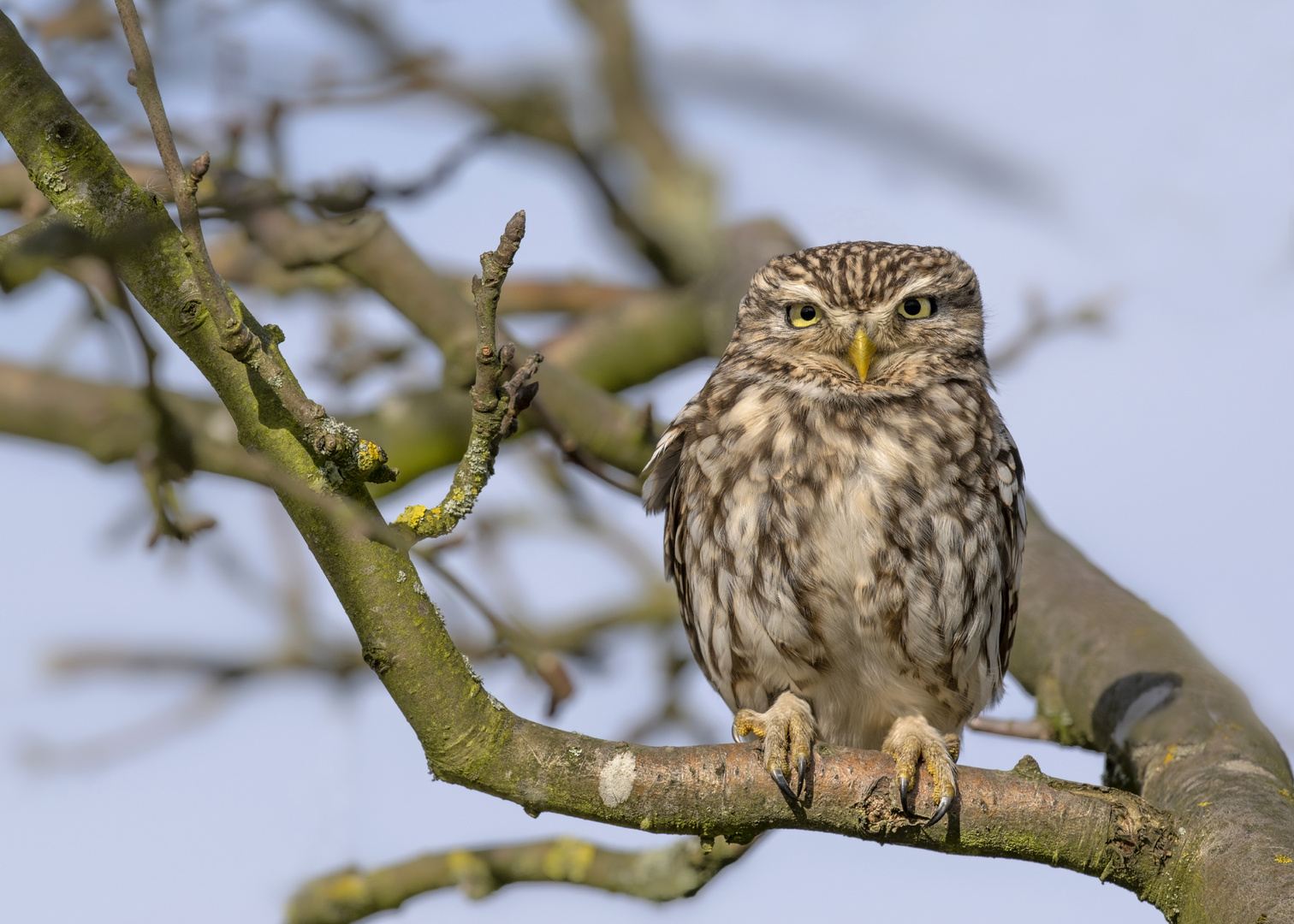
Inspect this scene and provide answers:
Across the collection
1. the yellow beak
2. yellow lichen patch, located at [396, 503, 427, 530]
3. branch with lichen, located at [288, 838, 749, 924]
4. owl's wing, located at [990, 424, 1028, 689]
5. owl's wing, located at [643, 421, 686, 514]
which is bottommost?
branch with lichen, located at [288, 838, 749, 924]

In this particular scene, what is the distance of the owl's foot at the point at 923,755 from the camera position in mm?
2713

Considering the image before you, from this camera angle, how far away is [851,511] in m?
3.34

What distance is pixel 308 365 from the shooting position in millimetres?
4992

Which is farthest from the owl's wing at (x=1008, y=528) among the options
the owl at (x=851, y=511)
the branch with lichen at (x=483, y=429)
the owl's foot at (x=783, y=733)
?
A: the branch with lichen at (x=483, y=429)

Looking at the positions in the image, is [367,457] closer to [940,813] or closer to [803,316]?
[940,813]

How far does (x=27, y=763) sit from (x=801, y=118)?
417 cm

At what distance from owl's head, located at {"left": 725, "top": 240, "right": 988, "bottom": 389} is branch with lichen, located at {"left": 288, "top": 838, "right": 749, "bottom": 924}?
1.45 meters

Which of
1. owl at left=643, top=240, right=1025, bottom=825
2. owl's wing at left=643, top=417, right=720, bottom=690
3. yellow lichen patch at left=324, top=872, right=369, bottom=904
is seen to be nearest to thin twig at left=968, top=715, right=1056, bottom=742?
owl at left=643, top=240, right=1025, bottom=825

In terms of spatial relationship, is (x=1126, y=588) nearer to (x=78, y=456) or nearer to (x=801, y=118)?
(x=801, y=118)

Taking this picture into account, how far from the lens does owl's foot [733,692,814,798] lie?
2680 millimetres

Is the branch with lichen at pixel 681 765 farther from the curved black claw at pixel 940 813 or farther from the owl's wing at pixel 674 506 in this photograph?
the owl's wing at pixel 674 506

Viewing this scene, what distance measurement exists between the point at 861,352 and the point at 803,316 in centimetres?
28

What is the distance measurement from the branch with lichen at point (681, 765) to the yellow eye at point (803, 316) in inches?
58.3

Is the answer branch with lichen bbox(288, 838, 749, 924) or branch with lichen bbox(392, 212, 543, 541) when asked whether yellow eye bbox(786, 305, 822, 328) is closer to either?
branch with lichen bbox(288, 838, 749, 924)
